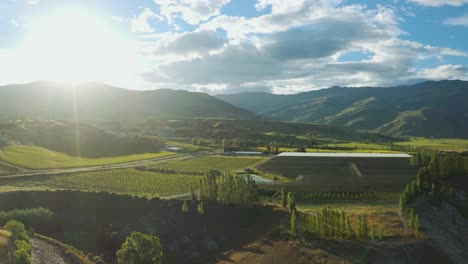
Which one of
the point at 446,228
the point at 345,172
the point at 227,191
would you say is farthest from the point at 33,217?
the point at 345,172

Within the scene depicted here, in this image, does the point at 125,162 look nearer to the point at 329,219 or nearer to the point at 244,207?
the point at 244,207

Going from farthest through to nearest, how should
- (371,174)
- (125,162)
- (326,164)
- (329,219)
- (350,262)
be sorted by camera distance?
(125,162)
(326,164)
(371,174)
(329,219)
(350,262)

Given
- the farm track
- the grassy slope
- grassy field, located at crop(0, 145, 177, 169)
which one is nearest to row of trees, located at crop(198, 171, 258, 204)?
the grassy slope

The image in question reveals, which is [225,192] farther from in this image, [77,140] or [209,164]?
[77,140]

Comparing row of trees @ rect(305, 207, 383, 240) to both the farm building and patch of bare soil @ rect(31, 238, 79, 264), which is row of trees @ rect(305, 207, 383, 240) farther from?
the farm building

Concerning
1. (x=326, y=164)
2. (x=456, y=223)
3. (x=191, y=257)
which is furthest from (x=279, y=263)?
(x=326, y=164)

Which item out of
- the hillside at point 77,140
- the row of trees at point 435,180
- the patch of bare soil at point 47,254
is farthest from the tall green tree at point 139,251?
the hillside at point 77,140

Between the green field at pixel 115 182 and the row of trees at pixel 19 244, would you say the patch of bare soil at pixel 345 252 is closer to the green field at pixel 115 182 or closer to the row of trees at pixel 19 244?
the row of trees at pixel 19 244
